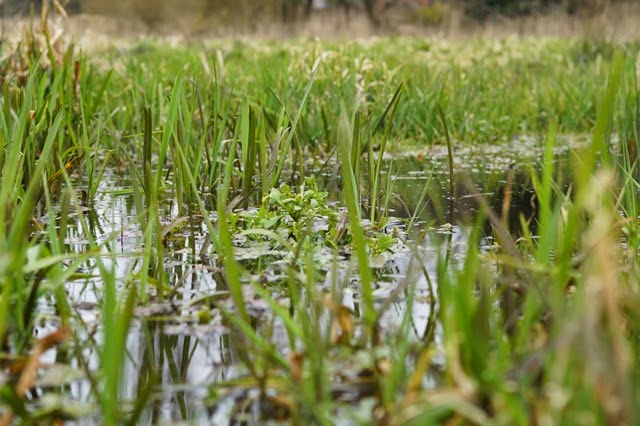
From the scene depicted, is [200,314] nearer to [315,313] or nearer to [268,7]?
[315,313]

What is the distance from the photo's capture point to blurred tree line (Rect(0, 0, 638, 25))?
27312mm

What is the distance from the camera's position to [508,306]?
136 centimetres

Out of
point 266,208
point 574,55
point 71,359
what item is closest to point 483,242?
point 266,208

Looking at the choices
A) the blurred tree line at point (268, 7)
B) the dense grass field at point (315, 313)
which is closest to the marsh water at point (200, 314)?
the dense grass field at point (315, 313)

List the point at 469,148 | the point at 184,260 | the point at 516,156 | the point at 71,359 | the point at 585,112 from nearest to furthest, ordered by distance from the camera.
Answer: the point at 71,359 < the point at 184,260 < the point at 516,156 < the point at 469,148 < the point at 585,112

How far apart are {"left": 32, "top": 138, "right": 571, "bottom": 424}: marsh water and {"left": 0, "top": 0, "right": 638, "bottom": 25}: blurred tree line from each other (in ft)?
79.5

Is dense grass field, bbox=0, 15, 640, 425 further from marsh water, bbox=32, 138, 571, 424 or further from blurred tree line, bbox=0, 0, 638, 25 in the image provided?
blurred tree line, bbox=0, 0, 638, 25

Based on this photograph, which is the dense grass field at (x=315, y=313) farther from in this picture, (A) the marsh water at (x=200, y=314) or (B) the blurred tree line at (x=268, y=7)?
(B) the blurred tree line at (x=268, y=7)

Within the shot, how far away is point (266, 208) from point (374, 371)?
125 cm

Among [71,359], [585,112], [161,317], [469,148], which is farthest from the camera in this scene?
[585,112]

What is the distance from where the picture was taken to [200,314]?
1.54 metres

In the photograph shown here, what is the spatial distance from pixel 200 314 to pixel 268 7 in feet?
95.1

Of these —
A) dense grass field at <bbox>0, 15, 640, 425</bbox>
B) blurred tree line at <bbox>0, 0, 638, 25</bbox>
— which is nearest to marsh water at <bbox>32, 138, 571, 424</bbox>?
dense grass field at <bbox>0, 15, 640, 425</bbox>

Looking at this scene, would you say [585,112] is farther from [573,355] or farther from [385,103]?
[573,355]
